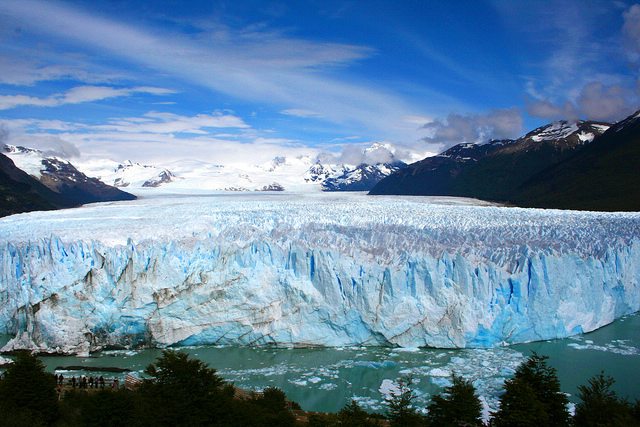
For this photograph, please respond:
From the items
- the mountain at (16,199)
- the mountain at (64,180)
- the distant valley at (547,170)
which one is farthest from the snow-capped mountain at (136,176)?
the mountain at (16,199)

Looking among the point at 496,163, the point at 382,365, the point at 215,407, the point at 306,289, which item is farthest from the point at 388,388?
the point at 496,163

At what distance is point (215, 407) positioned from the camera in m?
9.78

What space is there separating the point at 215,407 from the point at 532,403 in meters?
5.76

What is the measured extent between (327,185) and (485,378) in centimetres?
15795

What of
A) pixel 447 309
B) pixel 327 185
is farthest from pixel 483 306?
pixel 327 185

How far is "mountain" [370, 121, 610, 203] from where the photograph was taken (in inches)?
3118

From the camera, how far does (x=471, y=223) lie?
21.0 m

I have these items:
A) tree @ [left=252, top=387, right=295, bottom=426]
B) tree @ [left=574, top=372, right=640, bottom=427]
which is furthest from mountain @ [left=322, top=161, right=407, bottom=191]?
tree @ [left=574, top=372, right=640, bottom=427]

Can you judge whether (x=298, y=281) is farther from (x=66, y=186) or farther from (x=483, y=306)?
(x=66, y=186)

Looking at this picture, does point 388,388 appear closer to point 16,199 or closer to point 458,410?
point 458,410

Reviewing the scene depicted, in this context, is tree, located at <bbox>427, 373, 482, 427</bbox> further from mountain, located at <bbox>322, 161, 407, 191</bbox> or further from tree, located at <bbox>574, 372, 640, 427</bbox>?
mountain, located at <bbox>322, 161, 407, 191</bbox>

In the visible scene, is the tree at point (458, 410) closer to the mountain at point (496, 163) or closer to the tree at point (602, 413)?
the tree at point (602, 413)

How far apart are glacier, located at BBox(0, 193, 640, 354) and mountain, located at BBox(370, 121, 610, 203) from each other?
2073 inches

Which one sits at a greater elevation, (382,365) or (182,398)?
(182,398)
